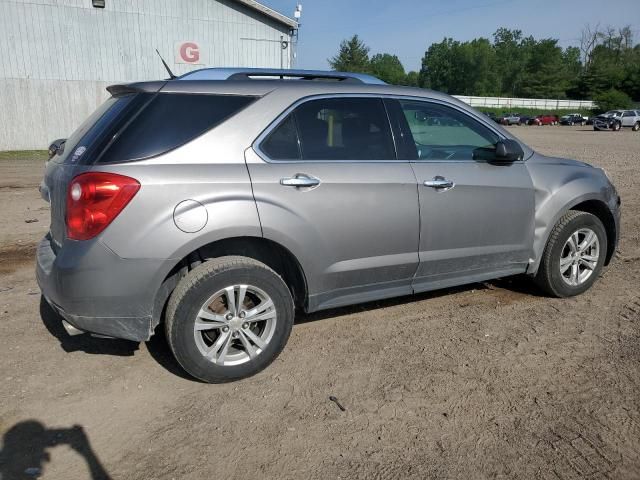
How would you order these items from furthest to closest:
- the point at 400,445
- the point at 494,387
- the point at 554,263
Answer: the point at 554,263 → the point at 494,387 → the point at 400,445

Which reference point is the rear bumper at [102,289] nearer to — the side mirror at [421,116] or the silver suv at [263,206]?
the silver suv at [263,206]

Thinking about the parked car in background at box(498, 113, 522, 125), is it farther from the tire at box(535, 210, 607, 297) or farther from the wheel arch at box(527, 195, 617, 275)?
the tire at box(535, 210, 607, 297)

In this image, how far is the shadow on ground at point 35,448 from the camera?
8.35 feet

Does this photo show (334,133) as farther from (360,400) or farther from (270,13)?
(270,13)

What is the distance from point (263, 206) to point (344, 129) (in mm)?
876

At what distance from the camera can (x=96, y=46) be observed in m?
19.3

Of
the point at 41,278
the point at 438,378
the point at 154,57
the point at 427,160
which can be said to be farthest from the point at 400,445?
the point at 154,57

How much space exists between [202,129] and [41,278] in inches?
53.9

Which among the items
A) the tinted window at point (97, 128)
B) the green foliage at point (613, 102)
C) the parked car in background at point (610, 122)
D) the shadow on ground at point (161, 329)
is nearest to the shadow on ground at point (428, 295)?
the shadow on ground at point (161, 329)

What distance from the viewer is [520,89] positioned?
106 m

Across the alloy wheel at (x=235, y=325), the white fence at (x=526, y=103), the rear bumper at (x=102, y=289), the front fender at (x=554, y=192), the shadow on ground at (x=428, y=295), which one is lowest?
the shadow on ground at (x=428, y=295)

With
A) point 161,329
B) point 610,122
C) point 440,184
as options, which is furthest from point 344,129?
point 610,122

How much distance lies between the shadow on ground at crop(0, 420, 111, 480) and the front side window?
6.35 feet

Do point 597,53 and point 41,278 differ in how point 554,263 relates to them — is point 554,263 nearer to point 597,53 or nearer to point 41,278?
point 41,278
